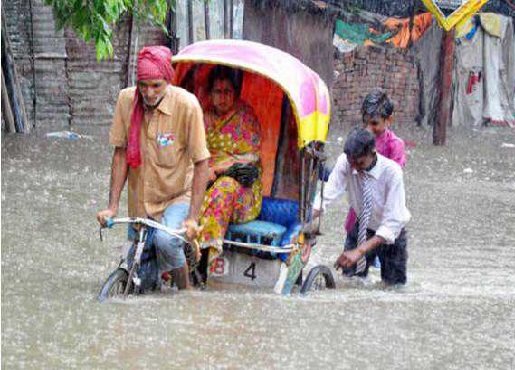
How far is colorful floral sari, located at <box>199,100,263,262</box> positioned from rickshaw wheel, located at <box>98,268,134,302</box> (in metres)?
0.74

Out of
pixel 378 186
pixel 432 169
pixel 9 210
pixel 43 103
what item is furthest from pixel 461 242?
pixel 43 103

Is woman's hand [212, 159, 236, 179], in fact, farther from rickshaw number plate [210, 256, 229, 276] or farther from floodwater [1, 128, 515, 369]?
floodwater [1, 128, 515, 369]

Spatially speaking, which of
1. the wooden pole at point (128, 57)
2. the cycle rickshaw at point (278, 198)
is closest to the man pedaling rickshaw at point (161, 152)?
the cycle rickshaw at point (278, 198)

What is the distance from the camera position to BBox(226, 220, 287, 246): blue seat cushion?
7.70 metres

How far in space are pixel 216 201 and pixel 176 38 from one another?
463 inches

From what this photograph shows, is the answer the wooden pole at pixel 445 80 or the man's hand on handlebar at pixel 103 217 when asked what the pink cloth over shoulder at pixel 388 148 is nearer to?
the man's hand on handlebar at pixel 103 217

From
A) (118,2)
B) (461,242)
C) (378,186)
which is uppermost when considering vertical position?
(118,2)

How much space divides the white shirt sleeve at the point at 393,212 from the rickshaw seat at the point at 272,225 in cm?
54

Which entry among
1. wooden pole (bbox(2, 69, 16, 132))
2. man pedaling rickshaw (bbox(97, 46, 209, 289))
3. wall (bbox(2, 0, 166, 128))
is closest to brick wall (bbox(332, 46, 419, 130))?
wall (bbox(2, 0, 166, 128))

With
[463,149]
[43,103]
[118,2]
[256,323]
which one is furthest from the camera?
[463,149]

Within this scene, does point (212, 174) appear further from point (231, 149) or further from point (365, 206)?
point (365, 206)

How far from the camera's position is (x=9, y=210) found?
10602mm

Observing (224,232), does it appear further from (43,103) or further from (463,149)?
(463,149)

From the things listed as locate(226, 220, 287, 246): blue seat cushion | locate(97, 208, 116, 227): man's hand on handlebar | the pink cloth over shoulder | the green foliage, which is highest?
the green foliage
